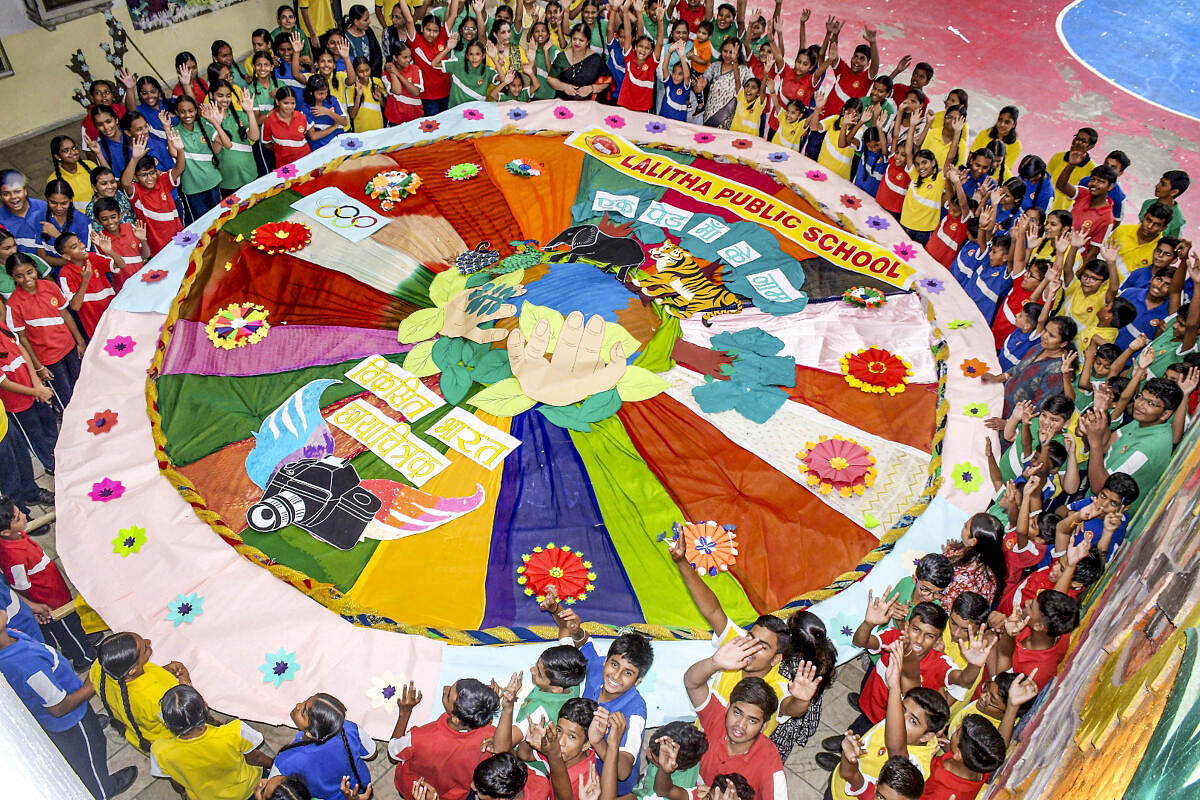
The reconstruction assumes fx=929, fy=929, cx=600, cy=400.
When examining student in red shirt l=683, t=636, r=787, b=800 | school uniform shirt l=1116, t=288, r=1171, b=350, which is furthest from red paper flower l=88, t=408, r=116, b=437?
school uniform shirt l=1116, t=288, r=1171, b=350

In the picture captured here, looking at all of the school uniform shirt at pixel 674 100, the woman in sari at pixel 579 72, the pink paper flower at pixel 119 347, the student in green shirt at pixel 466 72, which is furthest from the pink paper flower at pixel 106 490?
the school uniform shirt at pixel 674 100

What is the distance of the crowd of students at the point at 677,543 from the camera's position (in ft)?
11.8

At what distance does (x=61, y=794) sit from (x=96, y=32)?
35.3 feet

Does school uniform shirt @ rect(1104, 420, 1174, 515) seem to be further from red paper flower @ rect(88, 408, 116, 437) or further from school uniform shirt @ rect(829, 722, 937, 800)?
red paper flower @ rect(88, 408, 116, 437)

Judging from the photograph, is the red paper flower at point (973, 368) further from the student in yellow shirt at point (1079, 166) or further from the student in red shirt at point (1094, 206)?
the student in yellow shirt at point (1079, 166)

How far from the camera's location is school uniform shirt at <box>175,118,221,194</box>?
6.93 m

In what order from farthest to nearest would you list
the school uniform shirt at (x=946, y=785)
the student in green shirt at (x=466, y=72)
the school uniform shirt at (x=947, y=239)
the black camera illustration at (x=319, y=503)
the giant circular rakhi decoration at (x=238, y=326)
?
the student in green shirt at (x=466, y=72), the school uniform shirt at (x=947, y=239), the giant circular rakhi decoration at (x=238, y=326), the black camera illustration at (x=319, y=503), the school uniform shirt at (x=946, y=785)

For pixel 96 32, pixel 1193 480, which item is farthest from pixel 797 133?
pixel 96 32

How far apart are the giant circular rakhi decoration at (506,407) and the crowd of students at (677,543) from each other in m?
0.40

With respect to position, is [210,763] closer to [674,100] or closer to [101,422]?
[101,422]

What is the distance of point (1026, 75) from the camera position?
10.5m

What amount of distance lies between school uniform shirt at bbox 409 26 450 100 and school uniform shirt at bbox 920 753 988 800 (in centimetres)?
691

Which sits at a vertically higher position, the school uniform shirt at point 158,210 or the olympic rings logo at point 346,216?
the school uniform shirt at point 158,210

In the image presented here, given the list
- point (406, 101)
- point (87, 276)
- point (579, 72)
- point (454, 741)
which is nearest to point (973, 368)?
point (454, 741)
